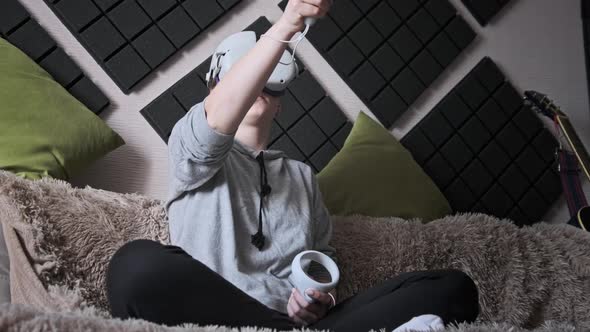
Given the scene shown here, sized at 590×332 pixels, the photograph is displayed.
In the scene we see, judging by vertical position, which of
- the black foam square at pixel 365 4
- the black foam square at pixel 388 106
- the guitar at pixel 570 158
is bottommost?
the guitar at pixel 570 158

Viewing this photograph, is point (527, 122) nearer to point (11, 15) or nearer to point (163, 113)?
point (163, 113)

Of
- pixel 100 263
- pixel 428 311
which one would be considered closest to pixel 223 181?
pixel 100 263

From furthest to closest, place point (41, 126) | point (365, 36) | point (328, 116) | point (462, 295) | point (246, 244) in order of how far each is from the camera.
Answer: point (365, 36) → point (328, 116) → point (41, 126) → point (246, 244) → point (462, 295)

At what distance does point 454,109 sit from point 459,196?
335mm

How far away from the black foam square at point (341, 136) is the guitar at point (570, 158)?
762mm

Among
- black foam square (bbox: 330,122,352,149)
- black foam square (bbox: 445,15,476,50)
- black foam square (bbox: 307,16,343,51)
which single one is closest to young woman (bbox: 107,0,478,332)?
black foam square (bbox: 330,122,352,149)

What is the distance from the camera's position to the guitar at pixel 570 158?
6.77 ft

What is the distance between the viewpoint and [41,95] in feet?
5.08

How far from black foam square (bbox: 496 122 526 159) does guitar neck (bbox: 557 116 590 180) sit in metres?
0.19

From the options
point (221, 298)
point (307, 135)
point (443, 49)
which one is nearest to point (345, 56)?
point (307, 135)

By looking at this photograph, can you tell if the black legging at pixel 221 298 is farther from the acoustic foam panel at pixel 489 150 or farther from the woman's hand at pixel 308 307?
the acoustic foam panel at pixel 489 150

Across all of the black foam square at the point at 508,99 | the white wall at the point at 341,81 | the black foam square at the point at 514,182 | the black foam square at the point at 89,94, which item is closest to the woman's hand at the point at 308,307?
the white wall at the point at 341,81

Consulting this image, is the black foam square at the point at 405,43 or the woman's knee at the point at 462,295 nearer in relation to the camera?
the woman's knee at the point at 462,295

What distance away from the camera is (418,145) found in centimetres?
212
